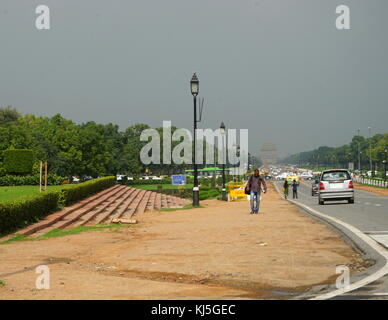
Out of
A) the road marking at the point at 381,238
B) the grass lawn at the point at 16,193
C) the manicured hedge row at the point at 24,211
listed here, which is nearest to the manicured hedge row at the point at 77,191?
the grass lawn at the point at 16,193

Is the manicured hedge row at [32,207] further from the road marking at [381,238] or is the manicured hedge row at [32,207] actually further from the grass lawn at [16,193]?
the road marking at [381,238]

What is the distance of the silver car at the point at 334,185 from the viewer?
28234mm

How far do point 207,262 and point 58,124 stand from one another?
82.8m

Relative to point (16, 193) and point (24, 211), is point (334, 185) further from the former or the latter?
point (24, 211)

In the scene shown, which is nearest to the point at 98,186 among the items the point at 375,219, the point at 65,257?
the point at 375,219

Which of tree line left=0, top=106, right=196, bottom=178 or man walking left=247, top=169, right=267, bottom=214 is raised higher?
tree line left=0, top=106, right=196, bottom=178

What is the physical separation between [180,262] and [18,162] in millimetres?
46854

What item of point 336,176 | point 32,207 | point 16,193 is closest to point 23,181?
point 16,193

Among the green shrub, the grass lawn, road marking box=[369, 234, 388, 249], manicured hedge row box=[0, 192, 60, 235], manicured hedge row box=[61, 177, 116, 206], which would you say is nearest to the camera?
road marking box=[369, 234, 388, 249]

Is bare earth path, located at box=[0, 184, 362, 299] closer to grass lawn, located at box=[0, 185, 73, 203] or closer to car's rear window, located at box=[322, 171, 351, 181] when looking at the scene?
grass lawn, located at box=[0, 185, 73, 203]

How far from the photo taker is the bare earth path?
755 cm

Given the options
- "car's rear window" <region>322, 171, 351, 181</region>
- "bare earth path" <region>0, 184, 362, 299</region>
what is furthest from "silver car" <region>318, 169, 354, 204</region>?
"bare earth path" <region>0, 184, 362, 299</region>
